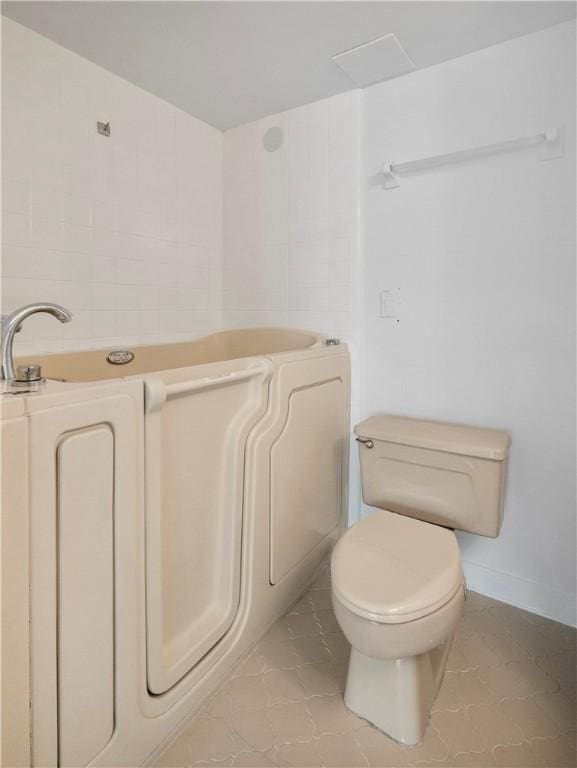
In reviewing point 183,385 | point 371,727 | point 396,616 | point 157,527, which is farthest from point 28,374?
point 371,727

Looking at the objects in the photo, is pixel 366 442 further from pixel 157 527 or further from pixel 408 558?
pixel 157 527

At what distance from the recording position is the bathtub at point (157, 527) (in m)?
0.80

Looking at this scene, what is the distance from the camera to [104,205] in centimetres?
183

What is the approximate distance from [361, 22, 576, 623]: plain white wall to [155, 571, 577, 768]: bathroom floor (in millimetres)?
280

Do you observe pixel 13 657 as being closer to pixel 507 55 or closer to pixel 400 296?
pixel 400 296

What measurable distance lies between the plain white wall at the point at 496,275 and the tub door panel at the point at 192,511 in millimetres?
822

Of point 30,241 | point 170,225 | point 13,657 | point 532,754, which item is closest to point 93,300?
point 30,241

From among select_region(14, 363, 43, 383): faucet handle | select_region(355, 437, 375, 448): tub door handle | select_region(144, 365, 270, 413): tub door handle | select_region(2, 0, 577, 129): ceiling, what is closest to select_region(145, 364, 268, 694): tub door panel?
select_region(144, 365, 270, 413): tub door handle

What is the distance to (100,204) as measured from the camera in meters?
1.81

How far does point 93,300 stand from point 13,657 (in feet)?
4.57

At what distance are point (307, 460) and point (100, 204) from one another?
52.6 inches

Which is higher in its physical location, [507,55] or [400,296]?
[507,55]

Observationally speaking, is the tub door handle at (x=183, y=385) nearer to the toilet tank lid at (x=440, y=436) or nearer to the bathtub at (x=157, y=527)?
the bathtub at (x=157, y=527)

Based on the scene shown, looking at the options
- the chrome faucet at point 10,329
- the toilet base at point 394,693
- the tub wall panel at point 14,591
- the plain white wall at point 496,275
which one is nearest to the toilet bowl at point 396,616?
Result: the toilet base at point 394,693
